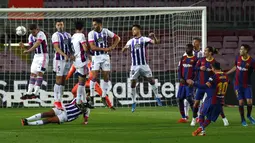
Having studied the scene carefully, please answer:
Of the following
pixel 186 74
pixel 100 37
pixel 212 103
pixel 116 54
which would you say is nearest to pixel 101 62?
pixel 100 37

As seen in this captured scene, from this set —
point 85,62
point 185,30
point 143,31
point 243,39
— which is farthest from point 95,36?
point 243,39

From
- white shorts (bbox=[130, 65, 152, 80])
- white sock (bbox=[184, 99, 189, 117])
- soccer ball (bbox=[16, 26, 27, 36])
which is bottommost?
white sock (bbox=[184, 99, 189, 117])

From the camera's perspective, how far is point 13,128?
13906 mm

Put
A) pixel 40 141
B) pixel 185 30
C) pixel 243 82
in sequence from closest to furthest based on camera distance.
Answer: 1. pixel 40 141
2. pixel 243 82
3. pixel 185 30

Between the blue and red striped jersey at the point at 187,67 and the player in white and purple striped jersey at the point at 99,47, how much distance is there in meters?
1.83

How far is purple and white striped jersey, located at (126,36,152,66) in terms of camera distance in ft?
65.3

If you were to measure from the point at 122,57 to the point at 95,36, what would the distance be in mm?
8510

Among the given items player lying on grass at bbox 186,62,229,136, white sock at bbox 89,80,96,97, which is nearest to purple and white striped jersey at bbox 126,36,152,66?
white sock at bbox 89,80,96,97

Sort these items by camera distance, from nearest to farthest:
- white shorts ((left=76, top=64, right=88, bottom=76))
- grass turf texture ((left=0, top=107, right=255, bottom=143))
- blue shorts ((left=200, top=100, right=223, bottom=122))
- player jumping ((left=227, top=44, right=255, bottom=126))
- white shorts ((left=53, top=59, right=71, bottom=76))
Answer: grass turf texture ((left=0, top=107, right=255, bottom=143))
blue shorts ((left=200, top=100, right=223, bottom=122))
player jumping ((left=227, top=44, right=255, bottom=126))
white shorts ((left=76, top=64, right=88, bottom=76))
white shorts ((left=53, top=59, right=71, bottom=76))

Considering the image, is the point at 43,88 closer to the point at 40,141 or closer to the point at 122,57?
the point at 122,57

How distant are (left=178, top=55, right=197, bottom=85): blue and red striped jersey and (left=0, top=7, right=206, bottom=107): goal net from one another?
610 centimetres

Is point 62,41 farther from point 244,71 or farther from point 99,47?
point 244,71

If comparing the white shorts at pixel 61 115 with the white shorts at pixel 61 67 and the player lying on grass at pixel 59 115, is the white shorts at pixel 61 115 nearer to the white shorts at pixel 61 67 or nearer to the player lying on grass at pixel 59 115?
the player lying on grass at pixel 59 115

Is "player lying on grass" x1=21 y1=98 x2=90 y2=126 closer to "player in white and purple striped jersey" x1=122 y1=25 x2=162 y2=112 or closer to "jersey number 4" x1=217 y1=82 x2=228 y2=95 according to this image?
"jersey number 4" x1=217 y1=82 x2=228 y2=95
